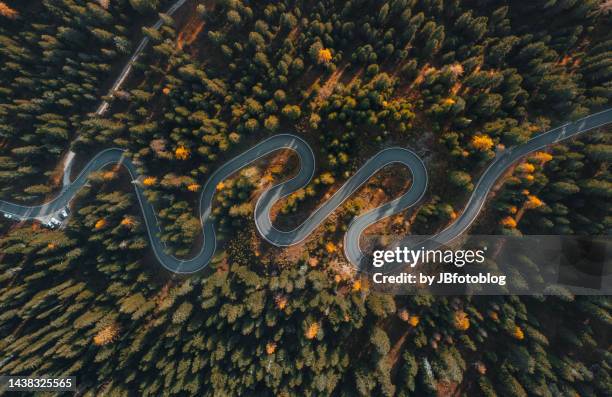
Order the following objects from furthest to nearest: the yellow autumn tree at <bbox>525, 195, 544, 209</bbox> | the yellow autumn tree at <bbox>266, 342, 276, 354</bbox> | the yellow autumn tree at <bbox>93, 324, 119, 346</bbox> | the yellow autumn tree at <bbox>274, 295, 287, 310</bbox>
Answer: the yellow autumn tree at <bbox>93, 324, 119, 346</bbox>, the yellow autumn tree at <bbox>266, 342, 276, 354</bbox>, the yellow autumn tree at <bbox>274, 295, 287, 310</bbox>, the yellow autumn tree at <bbox>525, 195, 544, 209</bbox>

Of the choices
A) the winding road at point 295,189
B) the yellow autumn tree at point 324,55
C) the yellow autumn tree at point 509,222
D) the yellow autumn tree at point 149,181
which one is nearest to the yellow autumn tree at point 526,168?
the winding road at point 295,189

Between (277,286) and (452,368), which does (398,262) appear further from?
(277,286)

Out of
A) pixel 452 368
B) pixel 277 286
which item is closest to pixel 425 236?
pixel 452 368

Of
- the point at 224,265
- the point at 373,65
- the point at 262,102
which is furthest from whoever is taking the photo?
the point at 224,265

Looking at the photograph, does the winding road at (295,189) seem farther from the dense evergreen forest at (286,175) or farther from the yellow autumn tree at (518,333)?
the yellow autumn tree at (518,333)

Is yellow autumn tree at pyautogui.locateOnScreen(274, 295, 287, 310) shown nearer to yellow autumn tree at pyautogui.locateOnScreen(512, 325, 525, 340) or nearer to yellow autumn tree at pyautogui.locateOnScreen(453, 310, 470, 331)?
yellow autumn tree at pyautogui.locateOnScreen(453, 310, 470, 331)

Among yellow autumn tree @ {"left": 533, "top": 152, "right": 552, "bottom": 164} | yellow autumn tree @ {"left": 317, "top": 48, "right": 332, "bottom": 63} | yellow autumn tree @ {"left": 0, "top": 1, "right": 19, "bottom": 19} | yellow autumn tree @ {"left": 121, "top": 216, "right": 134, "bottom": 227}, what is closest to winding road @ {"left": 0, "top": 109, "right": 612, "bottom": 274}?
yellow autumn tree @ {"left": 533, "top": 152, "right": 552, "bottom": 164}
